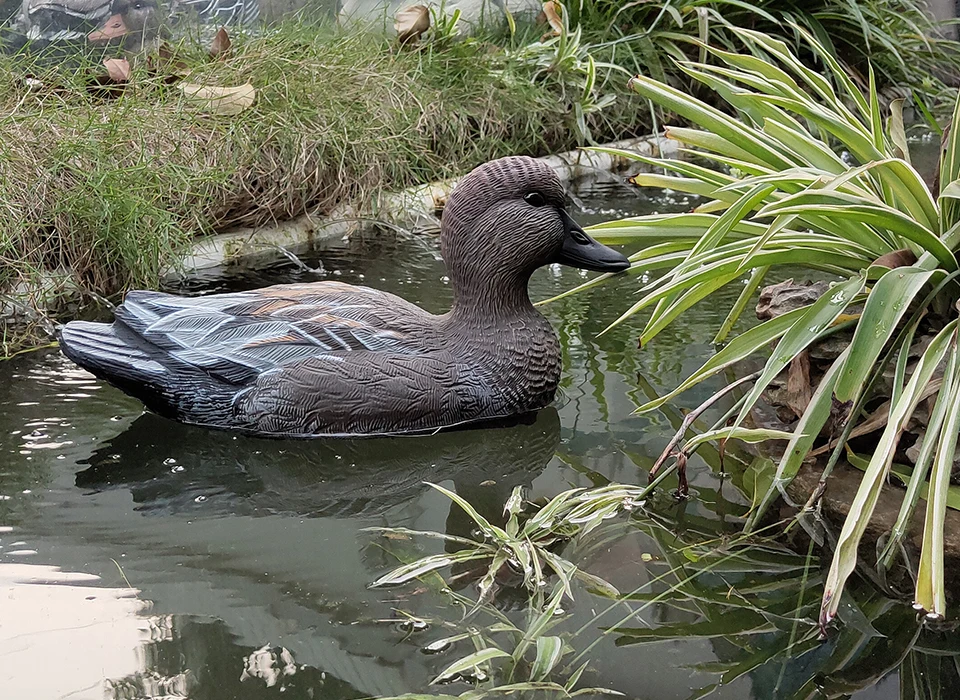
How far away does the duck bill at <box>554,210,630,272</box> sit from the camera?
3.48m

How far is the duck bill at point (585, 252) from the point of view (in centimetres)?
348

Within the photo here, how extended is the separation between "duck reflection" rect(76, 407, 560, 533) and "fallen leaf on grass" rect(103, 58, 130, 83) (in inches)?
101

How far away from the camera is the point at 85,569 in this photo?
2547mm

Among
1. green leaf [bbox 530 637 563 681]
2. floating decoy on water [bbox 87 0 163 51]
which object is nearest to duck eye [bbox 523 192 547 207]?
green leaf [bbox 530 637 563 681]

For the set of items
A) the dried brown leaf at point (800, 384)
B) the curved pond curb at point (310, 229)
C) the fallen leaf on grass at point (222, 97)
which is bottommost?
the dried brown leaf at point (800, 384)

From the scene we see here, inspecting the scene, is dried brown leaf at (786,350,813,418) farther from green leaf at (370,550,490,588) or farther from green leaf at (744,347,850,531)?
green leaf at (370,550,490,588)

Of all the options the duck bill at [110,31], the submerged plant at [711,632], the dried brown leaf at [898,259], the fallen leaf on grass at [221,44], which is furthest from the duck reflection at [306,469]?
the duck bill at [110,31]

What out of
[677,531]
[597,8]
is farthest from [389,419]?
[597,8]

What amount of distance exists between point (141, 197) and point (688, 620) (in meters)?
3.03

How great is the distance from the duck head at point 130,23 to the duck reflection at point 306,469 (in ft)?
10.4

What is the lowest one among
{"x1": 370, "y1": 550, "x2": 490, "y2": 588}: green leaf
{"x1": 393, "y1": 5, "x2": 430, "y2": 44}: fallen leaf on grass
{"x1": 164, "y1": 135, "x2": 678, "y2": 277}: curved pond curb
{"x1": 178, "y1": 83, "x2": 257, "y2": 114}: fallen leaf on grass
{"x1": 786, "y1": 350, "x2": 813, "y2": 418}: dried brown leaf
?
{"x1": 370, "y1": 550, "x2": 490, "y2": 588}: green leaf

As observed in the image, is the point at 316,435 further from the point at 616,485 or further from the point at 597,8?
the point at 597,8

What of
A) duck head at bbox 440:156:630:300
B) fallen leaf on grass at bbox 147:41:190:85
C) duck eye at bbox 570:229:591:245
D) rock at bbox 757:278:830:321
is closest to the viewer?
rock at bbox 757:278:830:321

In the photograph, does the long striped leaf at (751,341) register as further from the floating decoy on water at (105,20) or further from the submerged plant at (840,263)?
the floating decoy on water at (105,20)
